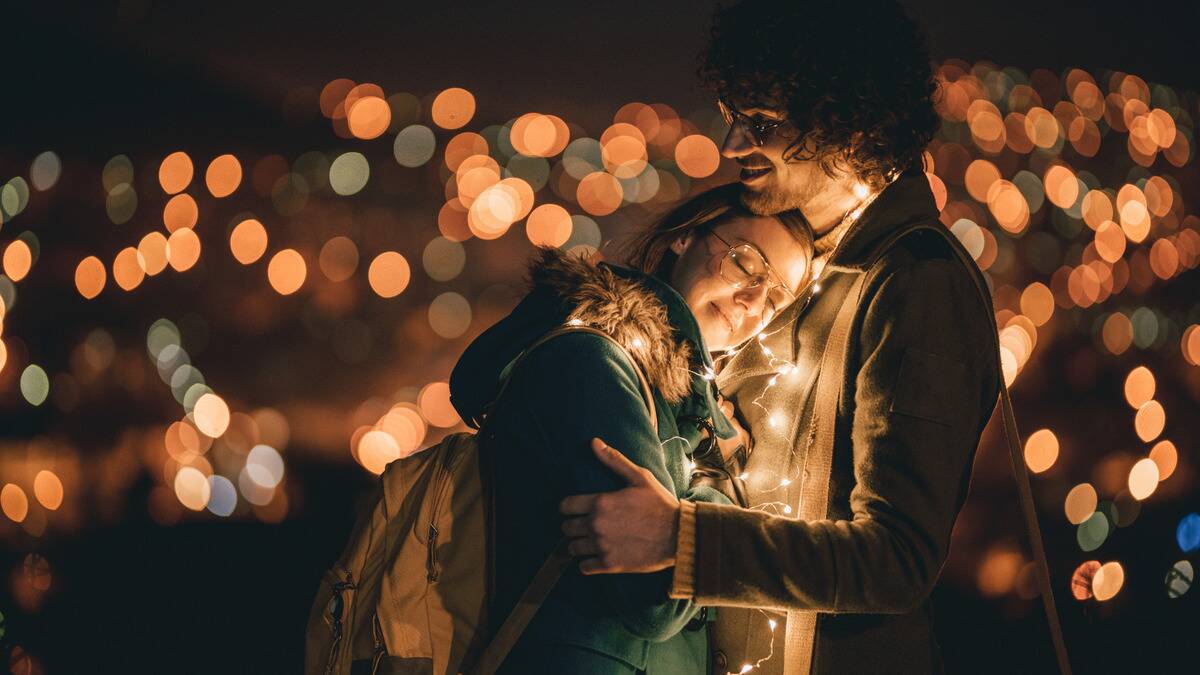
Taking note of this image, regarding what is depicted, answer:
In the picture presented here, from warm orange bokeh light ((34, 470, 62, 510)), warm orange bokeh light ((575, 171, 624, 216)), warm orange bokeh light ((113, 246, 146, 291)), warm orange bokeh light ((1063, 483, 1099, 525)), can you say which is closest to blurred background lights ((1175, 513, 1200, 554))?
warm orange bokeh light ((1063, 483, 1099, 525))

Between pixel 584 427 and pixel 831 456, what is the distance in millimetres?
614

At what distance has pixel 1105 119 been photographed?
398 inches

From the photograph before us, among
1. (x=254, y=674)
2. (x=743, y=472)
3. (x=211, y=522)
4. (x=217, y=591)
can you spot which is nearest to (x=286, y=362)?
(x=211, y=522)

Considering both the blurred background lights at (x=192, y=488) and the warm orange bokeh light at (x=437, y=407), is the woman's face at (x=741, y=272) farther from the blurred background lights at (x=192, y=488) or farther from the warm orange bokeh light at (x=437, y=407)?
the warm orange bokeh light at (x=437, y=407)

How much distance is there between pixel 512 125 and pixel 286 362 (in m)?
7.92

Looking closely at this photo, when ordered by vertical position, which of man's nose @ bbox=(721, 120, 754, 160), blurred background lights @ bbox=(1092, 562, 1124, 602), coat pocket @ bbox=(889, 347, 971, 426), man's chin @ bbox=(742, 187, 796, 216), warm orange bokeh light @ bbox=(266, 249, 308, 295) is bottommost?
blurred background lights @ bbox=(1092, 562, 1124, 602)

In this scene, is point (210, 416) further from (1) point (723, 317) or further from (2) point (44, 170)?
(1) point (723, 317)

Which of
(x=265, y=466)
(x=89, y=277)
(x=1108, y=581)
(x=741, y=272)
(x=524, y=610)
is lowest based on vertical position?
(x=1108, y=581)

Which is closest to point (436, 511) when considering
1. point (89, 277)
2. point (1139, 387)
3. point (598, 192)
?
point (1139, 387)

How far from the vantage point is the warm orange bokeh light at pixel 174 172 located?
17297 mm

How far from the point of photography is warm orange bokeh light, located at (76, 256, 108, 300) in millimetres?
15938

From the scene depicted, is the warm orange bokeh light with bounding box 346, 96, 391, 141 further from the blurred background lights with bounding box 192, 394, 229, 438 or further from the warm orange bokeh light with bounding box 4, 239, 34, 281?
the blurred background lights with bounding box 192, 394, 229, 438

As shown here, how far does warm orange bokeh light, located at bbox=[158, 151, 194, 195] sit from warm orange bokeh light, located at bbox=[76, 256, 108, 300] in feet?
6.90

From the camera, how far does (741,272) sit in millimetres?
2627
